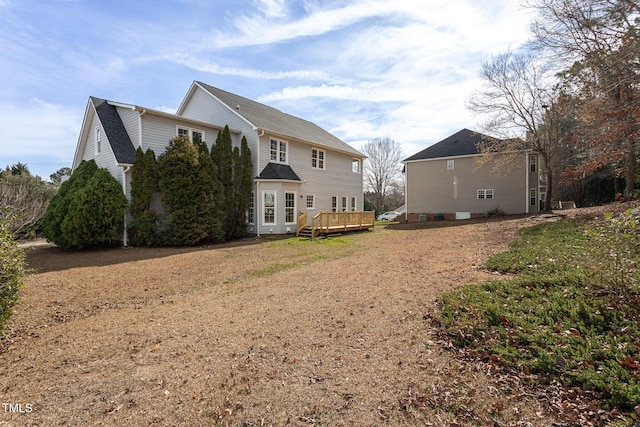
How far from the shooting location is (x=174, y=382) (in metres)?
3.14

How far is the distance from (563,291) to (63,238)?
1615 centimetres

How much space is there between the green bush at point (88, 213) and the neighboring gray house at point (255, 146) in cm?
75

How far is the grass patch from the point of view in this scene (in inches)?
112

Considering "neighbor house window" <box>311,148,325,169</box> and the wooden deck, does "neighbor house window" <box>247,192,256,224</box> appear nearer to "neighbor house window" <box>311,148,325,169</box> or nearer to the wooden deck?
the wooden deck

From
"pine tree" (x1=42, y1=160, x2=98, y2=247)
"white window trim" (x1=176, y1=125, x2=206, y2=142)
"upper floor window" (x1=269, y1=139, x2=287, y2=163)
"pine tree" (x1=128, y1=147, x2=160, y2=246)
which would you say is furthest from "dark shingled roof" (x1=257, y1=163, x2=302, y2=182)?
"pine tree" (x1=42, y1=160, x2=98, y2=247)

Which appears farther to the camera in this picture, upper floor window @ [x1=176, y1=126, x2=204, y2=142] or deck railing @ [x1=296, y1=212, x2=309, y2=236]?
deck railing @ [x1=296, y1=212, x2=309, y2=236]

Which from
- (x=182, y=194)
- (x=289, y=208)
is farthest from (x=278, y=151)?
(x=182, y=194)

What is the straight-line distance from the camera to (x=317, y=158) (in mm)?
19672

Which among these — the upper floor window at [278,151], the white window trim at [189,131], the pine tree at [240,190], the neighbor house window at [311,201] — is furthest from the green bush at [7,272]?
the neighbor house window at [311,201]

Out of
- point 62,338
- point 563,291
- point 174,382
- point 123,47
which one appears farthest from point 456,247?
point 123,47

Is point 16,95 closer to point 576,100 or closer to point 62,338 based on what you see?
point 62,338

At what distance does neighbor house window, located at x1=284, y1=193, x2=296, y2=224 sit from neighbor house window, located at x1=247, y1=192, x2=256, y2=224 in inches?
66.5

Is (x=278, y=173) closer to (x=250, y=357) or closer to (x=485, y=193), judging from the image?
(x=250, y=357)

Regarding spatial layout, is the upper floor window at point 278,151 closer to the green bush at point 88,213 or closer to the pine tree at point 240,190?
the pine tree at point 240,190
